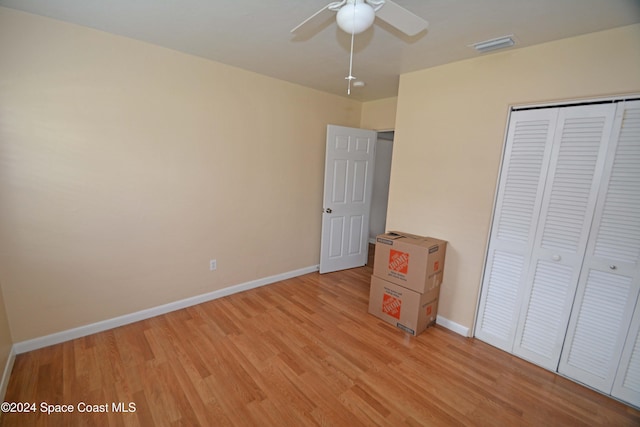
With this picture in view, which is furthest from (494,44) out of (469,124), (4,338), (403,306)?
(4,338)

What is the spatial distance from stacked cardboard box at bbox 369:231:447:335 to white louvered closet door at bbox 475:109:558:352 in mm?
438

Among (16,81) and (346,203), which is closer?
(16,81)

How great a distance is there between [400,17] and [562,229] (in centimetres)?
195

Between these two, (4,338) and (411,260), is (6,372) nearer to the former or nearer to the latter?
(4,338)

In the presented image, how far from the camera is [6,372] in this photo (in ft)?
6.02

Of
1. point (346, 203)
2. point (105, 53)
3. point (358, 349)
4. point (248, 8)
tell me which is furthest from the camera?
point (346, 203)

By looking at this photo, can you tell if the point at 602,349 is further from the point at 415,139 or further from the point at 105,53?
the point at 105,53

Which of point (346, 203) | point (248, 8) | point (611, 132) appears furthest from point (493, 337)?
point (248, 8)

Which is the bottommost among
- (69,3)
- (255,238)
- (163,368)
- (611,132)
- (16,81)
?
(163,368)

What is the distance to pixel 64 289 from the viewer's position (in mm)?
2234

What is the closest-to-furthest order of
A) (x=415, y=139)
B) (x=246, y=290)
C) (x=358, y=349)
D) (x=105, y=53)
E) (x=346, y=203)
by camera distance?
1. (x=105, y=53)
2. (x=358, y=349)
3. (x=415, y=139)
4. (x=246, y=290)
5. (x=346, y=203)

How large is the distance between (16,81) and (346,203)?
3335 mm

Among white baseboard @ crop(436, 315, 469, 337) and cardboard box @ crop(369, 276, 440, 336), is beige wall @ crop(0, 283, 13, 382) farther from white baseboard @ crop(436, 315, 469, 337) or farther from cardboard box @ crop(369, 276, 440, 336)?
white baseboard @ crop(436, 315, 469, 337)

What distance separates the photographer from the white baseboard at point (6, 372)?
1.72 meters
